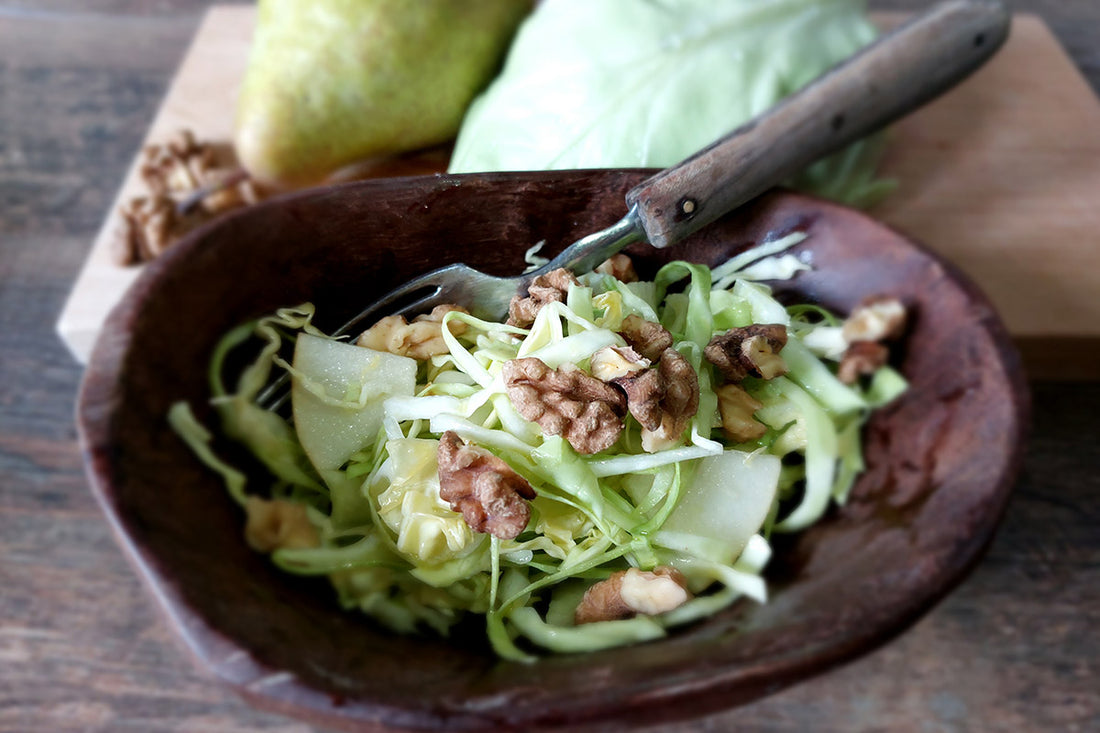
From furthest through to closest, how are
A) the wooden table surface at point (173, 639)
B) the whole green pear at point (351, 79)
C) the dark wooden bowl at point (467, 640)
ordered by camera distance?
the whole green pear at point (351, 79)
the wooden table surface at point (173, 639)
the dark wooden bowl at point (467, 640)

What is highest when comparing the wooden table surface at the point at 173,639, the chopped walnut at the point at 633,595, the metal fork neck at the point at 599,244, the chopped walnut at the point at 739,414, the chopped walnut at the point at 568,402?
the metal fork neck at the point at 599,244

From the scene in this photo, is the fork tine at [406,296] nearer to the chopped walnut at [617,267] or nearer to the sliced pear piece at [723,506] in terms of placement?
the chopped walnut at [617,267]

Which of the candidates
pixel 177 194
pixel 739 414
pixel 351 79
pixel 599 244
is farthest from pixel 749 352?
pixel 177 194

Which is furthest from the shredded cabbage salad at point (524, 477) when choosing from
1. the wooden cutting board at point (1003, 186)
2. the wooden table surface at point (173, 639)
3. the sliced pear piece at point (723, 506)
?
the wooden cutting board at point (1003, 186)

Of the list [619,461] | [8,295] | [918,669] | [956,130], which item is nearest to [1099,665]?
[918,669]

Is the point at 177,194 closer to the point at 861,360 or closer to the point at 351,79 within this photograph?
the point at 351,79

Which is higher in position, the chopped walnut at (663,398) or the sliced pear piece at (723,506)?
the chopped walnut at (663,398)

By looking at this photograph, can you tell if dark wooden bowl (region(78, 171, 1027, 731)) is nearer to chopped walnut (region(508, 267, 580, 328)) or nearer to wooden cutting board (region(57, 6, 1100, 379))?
chopped walnut (region(508, 267, 580, 328))
